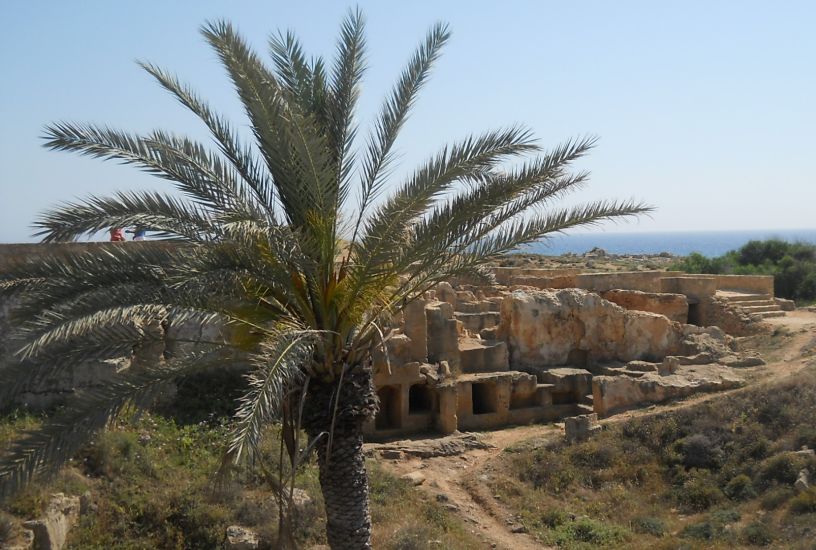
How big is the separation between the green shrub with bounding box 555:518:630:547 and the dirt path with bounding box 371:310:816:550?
0.42 m

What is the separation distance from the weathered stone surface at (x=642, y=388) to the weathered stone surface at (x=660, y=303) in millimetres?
6215

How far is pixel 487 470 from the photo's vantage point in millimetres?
13719

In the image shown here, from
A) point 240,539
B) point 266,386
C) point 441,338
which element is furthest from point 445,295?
point 266,386

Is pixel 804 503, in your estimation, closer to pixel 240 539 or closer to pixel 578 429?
pixel 578 429

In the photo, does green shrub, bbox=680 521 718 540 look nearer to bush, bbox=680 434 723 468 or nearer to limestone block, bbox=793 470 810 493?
limestone block, bbox=793 470 810 493

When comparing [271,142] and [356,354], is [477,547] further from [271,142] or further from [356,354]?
[271,142]

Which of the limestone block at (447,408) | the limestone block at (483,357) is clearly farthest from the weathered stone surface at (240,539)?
the limestone block at (483,357)

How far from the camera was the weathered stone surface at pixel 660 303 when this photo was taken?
888 inches

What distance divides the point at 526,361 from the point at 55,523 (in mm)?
11167

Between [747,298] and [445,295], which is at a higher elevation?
[445,295]

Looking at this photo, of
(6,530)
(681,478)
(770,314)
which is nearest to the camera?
(6,530)

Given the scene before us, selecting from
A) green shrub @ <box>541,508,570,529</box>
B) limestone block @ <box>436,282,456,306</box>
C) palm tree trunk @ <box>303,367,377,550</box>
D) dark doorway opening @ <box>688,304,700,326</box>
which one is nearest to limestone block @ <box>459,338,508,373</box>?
limestone block @ <box>436,282,456,306</box>

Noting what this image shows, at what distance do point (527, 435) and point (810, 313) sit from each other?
12.8m

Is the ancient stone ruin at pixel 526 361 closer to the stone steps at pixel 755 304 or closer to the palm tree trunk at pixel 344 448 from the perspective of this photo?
the stone steps at pixel 755 304
